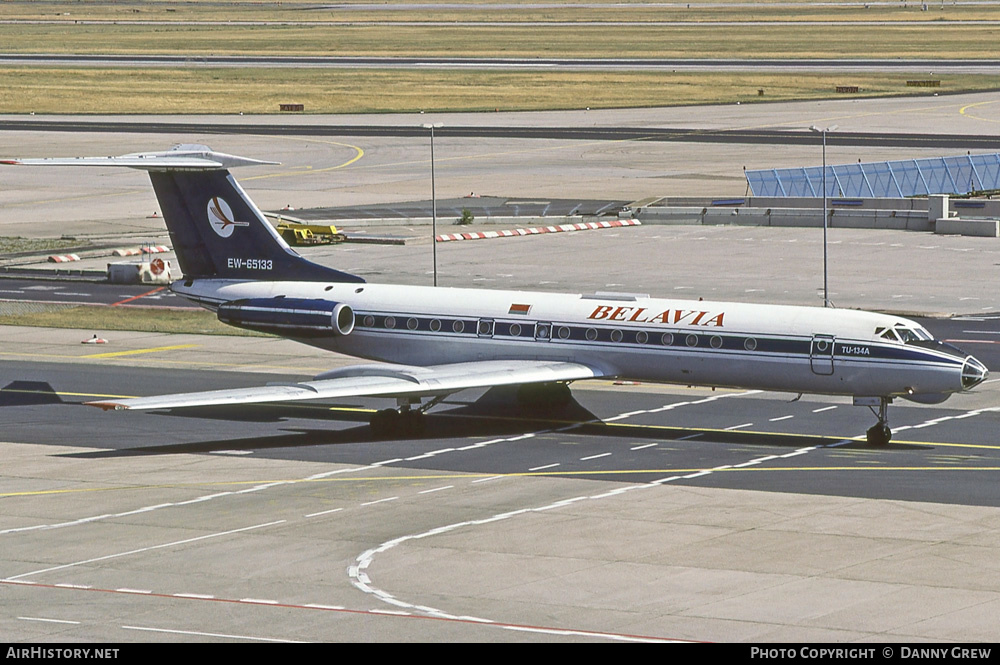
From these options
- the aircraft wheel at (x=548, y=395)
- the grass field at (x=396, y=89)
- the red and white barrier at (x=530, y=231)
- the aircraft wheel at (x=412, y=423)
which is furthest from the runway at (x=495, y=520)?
the grass field at (x=396, y=89)

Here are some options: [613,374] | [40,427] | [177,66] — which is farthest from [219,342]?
[177,66]

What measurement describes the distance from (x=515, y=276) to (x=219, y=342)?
57.1ft


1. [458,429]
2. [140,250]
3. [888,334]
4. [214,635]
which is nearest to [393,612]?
[214,635]

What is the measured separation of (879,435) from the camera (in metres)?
39.2

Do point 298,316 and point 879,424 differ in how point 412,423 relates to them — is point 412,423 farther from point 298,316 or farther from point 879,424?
point 879,424

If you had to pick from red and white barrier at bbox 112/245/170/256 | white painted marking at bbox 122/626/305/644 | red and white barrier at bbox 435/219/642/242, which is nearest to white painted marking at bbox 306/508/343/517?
white painted marking at bbox 122/626/305/644

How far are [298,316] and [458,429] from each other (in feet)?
17.8

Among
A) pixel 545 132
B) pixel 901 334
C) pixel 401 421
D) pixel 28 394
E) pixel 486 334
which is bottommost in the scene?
pixel 401 421

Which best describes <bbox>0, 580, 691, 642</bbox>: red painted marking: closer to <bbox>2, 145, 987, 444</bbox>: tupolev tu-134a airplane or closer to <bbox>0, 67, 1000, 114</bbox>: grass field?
<bbox>2, 145, 987, 444</bbox>: tupolev tu-134a airplane

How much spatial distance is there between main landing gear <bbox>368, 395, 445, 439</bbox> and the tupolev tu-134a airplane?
4cm

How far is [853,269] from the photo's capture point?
71.2 m

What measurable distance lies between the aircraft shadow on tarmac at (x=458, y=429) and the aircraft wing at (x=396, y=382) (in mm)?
1277

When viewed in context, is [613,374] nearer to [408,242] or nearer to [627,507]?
[627,507]

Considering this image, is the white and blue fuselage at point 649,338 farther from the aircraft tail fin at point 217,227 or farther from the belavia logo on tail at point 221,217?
the belavia logo on tail at point 221,217
